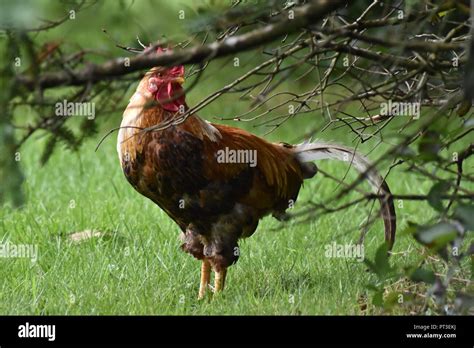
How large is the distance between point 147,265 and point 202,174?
2.85 feet

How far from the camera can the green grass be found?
4.45 m

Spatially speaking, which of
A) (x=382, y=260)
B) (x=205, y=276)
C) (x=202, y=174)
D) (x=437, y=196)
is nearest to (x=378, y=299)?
(x=382, y=260)

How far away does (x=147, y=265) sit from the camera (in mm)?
5121

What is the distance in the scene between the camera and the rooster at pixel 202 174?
446 centimetres

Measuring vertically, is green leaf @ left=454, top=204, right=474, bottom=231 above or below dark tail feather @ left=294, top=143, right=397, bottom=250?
below

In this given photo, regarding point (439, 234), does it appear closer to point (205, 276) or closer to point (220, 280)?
point (220, 280)

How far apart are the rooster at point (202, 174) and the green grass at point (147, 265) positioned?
0.27 m

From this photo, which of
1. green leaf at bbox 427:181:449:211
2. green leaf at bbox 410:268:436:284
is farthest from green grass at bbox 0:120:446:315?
green leaf at bbox 427:181:449:211

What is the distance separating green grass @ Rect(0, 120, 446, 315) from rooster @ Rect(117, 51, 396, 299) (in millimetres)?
274

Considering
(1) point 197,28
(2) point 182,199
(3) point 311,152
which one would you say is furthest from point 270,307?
(1) point 197,28

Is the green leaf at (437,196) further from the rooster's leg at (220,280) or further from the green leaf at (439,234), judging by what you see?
the rooster's leg at (220,280)

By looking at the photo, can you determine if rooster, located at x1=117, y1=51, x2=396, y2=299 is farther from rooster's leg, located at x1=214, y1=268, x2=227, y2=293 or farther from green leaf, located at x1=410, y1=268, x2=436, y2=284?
green leaf, located at x1=410, y1=268, x2=436, y2=284

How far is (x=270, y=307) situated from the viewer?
14.3ft
